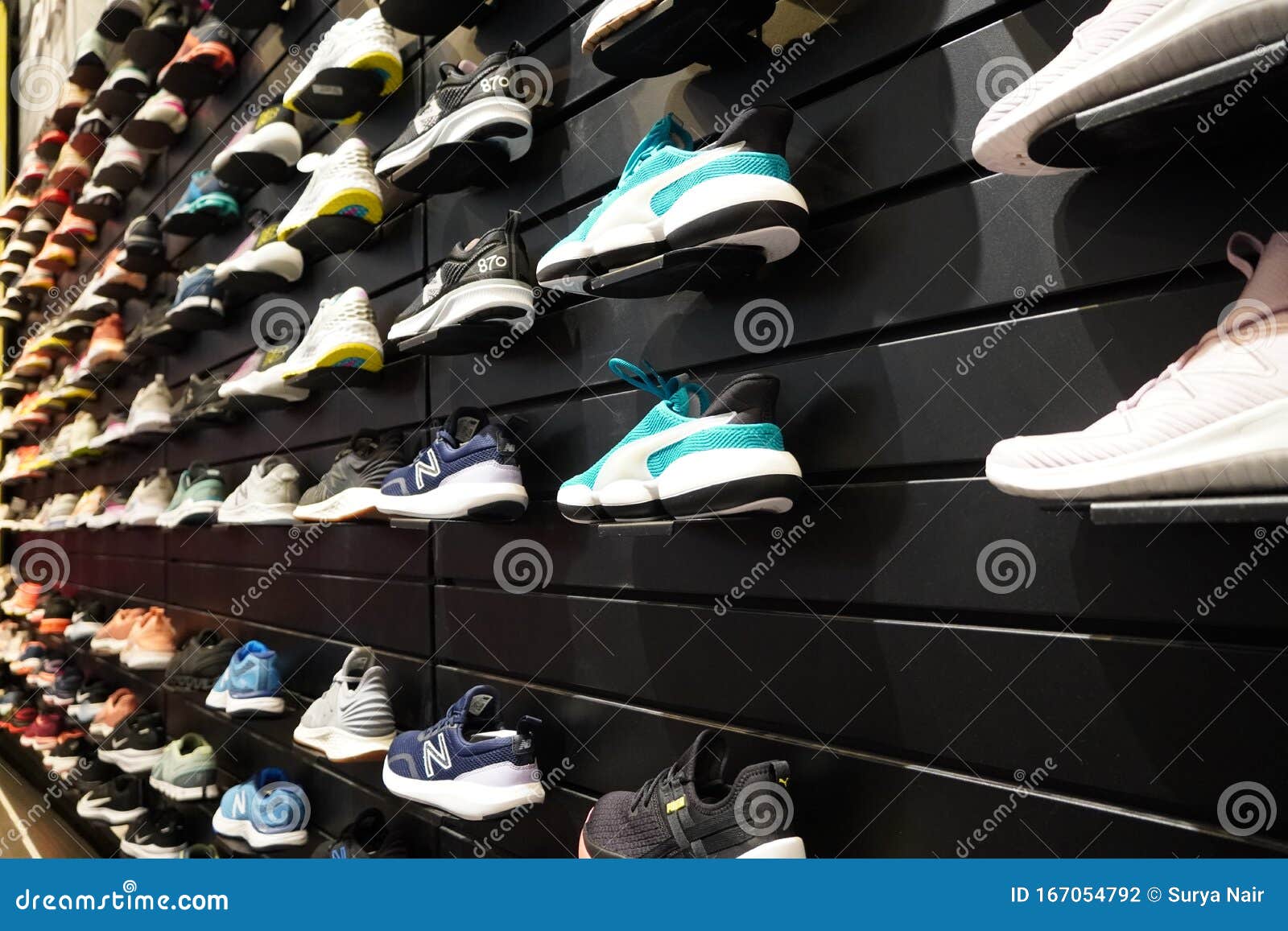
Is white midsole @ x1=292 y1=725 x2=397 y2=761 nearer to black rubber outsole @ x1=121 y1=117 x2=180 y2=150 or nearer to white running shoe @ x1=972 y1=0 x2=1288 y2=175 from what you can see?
white running shoe @ x1=972 y1=0 x2=1288 y2=175

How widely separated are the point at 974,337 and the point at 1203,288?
316mm

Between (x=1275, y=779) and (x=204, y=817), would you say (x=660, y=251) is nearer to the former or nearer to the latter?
(x=1275, y=779)

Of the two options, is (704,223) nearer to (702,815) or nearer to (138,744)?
(702,815)

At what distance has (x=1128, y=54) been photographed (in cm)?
89

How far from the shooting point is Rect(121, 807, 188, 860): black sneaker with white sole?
3.46m

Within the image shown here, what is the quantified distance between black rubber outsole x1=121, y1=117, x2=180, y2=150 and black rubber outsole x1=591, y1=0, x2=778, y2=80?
318 cm

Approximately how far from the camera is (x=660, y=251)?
154 cm

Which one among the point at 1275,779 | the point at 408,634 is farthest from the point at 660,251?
the point at 408,634

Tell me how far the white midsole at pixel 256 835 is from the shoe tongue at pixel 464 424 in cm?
154

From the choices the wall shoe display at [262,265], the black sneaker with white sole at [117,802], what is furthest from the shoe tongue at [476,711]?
the black sneaker with white sole at [117,802]

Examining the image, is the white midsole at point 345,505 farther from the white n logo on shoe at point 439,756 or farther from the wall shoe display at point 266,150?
the wall shoe display at point 266,150

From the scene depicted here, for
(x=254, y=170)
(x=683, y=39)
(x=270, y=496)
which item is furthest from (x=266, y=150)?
(x=683, y=39)

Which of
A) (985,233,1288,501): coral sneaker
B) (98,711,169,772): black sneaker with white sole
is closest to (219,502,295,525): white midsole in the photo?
(98,711,169,772): black sneaker with white sole

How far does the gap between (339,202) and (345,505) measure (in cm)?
87
